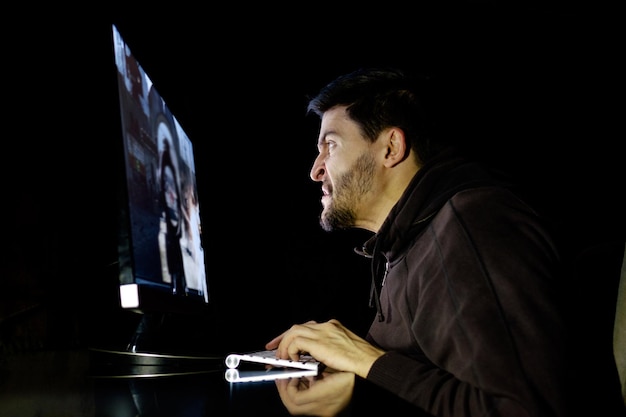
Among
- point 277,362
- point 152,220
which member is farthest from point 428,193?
point 152,220

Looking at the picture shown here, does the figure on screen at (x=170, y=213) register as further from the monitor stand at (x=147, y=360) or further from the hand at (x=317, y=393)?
the hand at (x=317, y=393)

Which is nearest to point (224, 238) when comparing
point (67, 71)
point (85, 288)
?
point (85, 288)

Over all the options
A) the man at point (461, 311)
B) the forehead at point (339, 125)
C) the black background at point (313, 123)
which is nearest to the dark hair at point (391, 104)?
the forehead at point (339, 125)

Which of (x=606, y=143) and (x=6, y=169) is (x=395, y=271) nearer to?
(x=6, y=169)

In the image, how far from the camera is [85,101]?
1737mm

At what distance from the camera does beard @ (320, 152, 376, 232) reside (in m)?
1.47

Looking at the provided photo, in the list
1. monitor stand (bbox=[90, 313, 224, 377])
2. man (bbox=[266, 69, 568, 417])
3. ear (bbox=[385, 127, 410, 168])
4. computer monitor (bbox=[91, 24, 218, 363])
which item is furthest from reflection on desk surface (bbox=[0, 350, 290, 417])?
ear (bbox=[385, 127, 410, 168])

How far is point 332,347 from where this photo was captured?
0.98 metres

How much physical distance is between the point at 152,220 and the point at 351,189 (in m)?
0.63

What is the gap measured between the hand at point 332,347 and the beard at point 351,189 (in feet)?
1.66

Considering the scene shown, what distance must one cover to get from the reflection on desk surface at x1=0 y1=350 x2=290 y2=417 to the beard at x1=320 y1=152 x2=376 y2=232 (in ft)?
2.13

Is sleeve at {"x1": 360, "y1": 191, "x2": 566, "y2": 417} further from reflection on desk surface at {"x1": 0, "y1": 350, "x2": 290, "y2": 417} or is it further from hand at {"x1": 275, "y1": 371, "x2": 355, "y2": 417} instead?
reflection on desk surface at {"x1": 0, "y1": 350, "x2": 290, "y2": 417}

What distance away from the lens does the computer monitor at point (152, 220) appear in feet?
3.09

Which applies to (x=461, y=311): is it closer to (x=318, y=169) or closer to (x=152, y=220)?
(x=152, y=220)
